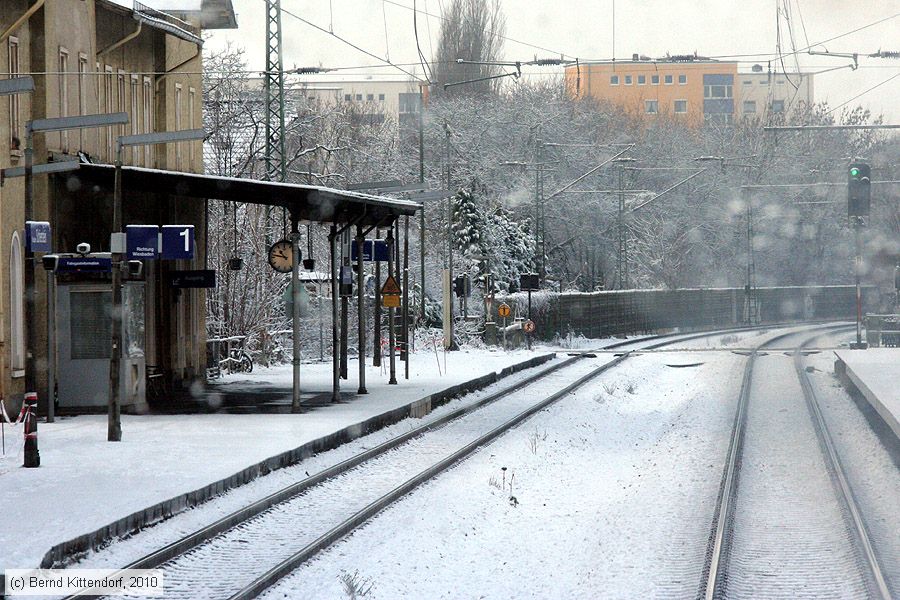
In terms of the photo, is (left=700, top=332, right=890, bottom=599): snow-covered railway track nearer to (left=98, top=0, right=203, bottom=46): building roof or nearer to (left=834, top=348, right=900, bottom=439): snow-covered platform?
(left=834, top=348, right=900, bottom=439): snow-covered platform

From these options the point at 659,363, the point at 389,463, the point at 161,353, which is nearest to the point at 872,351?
the point at 659,363

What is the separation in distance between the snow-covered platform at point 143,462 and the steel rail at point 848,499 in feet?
19.8

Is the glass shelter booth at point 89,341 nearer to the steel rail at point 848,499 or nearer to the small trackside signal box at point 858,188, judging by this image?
the steel rail at point 848,499

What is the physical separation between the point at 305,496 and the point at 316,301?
95.4 feet

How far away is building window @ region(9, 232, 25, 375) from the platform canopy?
1633 millimetres

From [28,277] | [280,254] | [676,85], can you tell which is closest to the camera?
[28,277]

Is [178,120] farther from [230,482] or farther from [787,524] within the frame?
[787,524]

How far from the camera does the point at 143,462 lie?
590 inches

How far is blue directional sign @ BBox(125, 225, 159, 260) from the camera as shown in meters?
18.3

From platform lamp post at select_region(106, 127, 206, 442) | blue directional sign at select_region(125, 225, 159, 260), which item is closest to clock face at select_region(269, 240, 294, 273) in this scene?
blue directional sign at select_region(125, 225, 159, 260)

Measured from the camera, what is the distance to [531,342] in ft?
152

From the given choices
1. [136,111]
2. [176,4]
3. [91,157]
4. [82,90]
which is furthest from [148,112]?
[91,157]

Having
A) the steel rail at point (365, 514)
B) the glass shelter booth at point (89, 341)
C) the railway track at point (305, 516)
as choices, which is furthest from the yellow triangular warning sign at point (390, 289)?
the glass shelter booth at point (89, 341)

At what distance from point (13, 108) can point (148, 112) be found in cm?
667
